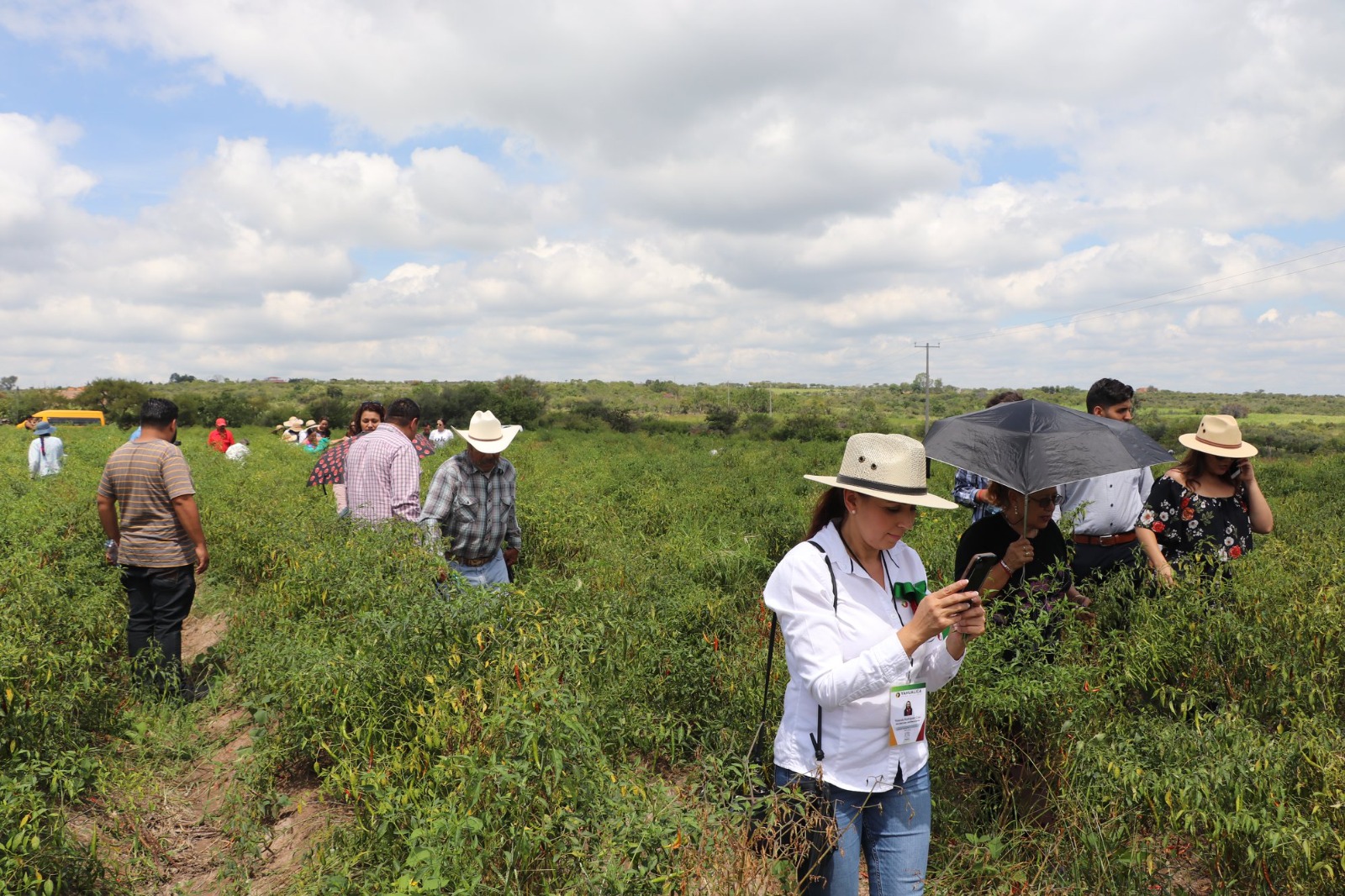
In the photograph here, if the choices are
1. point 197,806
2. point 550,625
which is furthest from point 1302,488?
point 197,806

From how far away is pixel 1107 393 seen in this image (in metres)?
4.59

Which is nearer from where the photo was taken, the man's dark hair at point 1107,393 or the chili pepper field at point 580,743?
the chili pepper field at point 580,743

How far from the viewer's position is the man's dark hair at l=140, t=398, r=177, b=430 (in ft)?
17.3

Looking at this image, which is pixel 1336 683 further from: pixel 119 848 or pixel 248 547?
pixel 248 547

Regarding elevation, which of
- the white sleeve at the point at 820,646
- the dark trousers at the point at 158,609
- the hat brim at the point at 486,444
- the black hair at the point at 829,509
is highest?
the hat brim at the point at 486,444

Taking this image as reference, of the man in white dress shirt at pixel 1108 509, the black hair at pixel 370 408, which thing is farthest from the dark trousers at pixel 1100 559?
the black hair at pixel 370 408

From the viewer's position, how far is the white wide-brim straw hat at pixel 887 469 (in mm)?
2414

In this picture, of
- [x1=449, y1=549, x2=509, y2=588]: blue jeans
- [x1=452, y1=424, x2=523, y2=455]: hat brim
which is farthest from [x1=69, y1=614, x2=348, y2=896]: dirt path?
[x1=452, y1=424, x2=523, y2=455]: hat brim

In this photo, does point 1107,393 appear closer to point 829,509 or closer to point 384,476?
point 829,509

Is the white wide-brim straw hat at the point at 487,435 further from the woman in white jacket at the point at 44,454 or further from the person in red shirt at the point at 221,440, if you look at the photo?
the person in red shirt at the point at 221,440

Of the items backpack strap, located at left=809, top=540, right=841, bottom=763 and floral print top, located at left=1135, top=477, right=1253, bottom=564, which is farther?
floral print top, located at left=1135, top=477, right=1253, bottom=564

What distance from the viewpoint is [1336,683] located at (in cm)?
364

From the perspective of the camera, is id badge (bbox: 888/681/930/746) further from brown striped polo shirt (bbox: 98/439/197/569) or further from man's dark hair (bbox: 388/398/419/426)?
brown striped polo shirt (bbox: 98/439/197/569)

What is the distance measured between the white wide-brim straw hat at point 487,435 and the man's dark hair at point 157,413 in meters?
1.99
